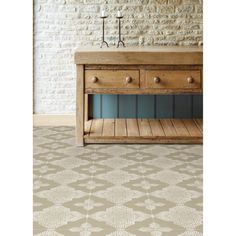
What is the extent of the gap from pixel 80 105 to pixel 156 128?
940 millimetres

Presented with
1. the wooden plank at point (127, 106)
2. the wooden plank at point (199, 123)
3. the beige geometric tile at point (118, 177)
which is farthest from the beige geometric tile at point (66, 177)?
the wooden plank at point (127, 106)

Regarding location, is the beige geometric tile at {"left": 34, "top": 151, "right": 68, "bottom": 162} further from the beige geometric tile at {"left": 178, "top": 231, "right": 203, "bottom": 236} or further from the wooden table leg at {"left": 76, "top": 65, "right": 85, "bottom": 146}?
the beige geometric tile at {"left": 178, "top": 231, "right": 203, "bottom": 236}

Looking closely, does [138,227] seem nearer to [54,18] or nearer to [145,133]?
[145,133]

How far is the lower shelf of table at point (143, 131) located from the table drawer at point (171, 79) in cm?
50

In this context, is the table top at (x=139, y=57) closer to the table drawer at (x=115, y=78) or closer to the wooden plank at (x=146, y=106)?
the table drawer at (x=115, y=78)

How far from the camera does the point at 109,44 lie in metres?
6.18

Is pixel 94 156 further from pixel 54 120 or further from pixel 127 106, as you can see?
pixel 54 120

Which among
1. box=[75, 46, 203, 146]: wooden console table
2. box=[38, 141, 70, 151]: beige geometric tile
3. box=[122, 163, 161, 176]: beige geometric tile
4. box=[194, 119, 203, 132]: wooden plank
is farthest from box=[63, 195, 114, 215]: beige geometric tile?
box=[194, 119, 203, 132]: wooden plank

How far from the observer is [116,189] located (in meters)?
3.83

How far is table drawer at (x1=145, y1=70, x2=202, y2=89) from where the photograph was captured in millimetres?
5191

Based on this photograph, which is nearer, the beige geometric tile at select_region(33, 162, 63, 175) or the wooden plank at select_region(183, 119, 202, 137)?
the beige geometric tile at select_region(33, 162, 63, 175)
